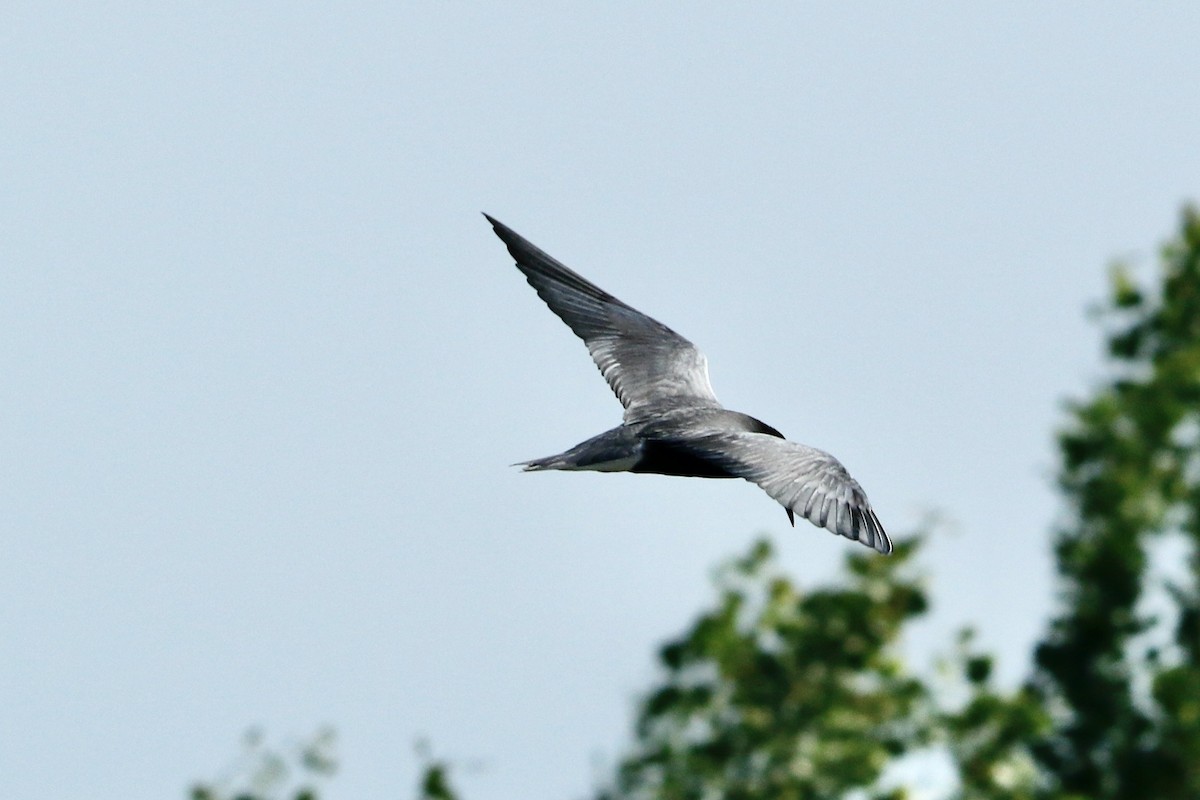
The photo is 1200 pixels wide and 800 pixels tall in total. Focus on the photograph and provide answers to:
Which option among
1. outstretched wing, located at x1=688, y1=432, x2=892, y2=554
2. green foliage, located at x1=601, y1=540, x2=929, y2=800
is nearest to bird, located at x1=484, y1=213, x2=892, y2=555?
outstretched wing, located at x1=688, y1=432, x2=892, y2=554

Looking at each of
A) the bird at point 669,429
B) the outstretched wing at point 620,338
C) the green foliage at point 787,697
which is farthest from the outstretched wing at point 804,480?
the green foliage at point 787,697

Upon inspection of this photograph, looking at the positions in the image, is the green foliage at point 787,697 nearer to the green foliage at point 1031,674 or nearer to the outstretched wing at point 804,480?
the green foliage at point 1031,674

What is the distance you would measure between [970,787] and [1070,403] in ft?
16.9

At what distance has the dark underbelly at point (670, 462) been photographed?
1512 cm

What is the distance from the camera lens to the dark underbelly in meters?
15.1

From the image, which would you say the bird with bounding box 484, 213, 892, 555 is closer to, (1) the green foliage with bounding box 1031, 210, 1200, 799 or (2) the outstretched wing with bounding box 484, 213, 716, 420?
(2) the outstretched wing with bounding box 484, 213, 716, 420

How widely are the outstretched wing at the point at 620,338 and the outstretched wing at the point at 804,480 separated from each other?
2085 mm

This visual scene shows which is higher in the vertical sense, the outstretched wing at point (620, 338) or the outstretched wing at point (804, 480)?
the outstretched wing at point (620, 338)

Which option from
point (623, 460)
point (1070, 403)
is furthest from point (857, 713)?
point (623, 460)

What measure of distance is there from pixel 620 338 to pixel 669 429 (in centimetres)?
228

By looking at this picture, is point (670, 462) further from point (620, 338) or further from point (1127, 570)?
point (1127, 570)

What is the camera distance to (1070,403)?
2775 cm

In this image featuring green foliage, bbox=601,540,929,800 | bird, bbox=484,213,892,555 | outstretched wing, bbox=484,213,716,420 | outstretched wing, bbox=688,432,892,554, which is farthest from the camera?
green foliage, bbox=601,540,929,800

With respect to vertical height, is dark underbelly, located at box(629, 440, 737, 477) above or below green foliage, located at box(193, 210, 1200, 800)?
below
